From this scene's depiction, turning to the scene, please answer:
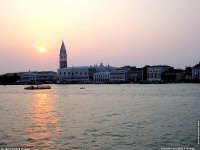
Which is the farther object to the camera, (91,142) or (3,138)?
(3,138)

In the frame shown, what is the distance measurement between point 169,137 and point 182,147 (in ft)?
4.83

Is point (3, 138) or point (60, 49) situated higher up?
point (60, 49)

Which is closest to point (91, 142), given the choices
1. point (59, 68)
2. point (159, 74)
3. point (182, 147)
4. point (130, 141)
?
point (130, 141)

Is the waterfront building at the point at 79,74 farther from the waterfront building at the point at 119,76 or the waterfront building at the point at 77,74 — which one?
the waterfront building at the point at 119,76

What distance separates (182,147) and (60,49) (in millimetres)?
126291

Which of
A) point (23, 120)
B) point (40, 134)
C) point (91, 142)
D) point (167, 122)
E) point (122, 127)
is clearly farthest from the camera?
point (23, 120)

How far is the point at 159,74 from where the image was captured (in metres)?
112

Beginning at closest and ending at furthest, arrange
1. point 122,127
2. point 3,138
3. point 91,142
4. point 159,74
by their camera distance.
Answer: point 91,142, point 3,138, point 122,127, point 159,74

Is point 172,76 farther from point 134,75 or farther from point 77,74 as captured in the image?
point 77,74

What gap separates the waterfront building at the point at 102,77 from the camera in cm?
11881

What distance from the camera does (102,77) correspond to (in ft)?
393

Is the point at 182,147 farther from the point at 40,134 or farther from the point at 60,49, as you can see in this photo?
the point at 60,49

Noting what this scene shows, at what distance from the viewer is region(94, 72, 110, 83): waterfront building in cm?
11881

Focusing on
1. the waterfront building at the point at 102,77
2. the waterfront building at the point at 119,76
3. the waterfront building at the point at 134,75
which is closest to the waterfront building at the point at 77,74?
the waterfront building at the point at 102,77
